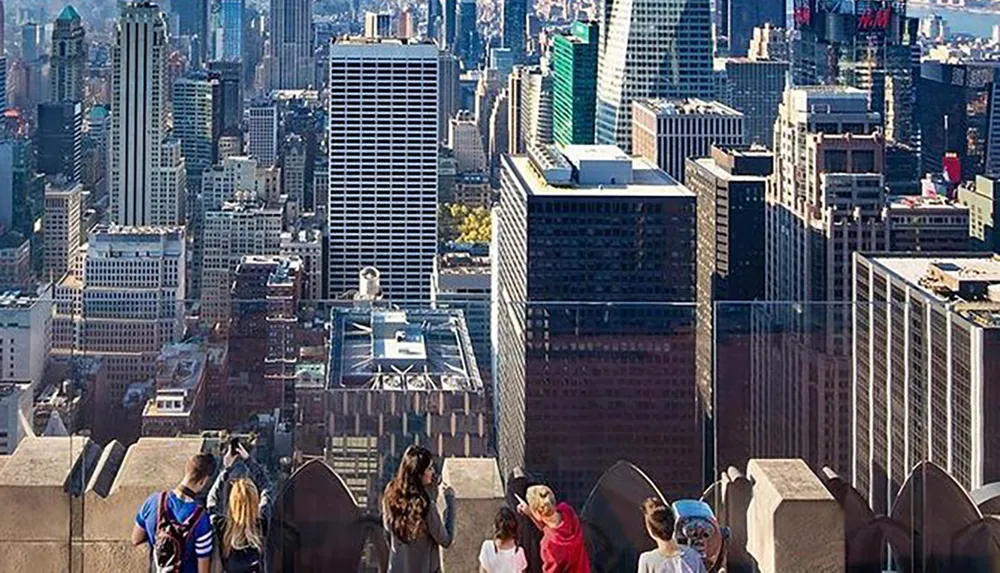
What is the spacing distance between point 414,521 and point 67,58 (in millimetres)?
17653

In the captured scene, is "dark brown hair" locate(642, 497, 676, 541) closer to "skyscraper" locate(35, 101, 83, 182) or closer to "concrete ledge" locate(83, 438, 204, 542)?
"concrete ledge" locate(83, 438, 204, 542)

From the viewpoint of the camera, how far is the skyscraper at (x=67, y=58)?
16859mm

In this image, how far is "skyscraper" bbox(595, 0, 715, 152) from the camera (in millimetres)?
24594

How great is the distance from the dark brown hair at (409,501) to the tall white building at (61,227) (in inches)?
434

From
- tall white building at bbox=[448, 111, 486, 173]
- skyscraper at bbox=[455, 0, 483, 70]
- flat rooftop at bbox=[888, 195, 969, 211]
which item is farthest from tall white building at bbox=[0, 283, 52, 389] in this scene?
skyscraper at bbox=[455, 0, 483, 70]

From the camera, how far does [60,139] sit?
18.6 m

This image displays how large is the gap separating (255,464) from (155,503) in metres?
0.22

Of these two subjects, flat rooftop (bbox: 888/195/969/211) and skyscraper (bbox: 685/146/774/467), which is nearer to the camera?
skyscraper (bbox: 685/146/774/467)

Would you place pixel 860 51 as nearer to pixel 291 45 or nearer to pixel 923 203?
pixel 923 203

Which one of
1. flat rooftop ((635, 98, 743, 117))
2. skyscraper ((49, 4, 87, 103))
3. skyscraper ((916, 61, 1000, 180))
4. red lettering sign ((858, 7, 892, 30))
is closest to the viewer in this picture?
skyscraper ((49, 4, 87, 103))

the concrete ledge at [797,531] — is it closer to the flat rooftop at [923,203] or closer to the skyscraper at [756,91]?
the flat rooftop at [923,203]

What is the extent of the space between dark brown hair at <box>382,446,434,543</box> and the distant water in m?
21.1

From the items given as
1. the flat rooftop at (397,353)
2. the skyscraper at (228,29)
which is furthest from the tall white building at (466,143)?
the flat rooftop at (397,353)

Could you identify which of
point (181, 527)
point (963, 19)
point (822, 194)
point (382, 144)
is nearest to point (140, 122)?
point (382, 144)
